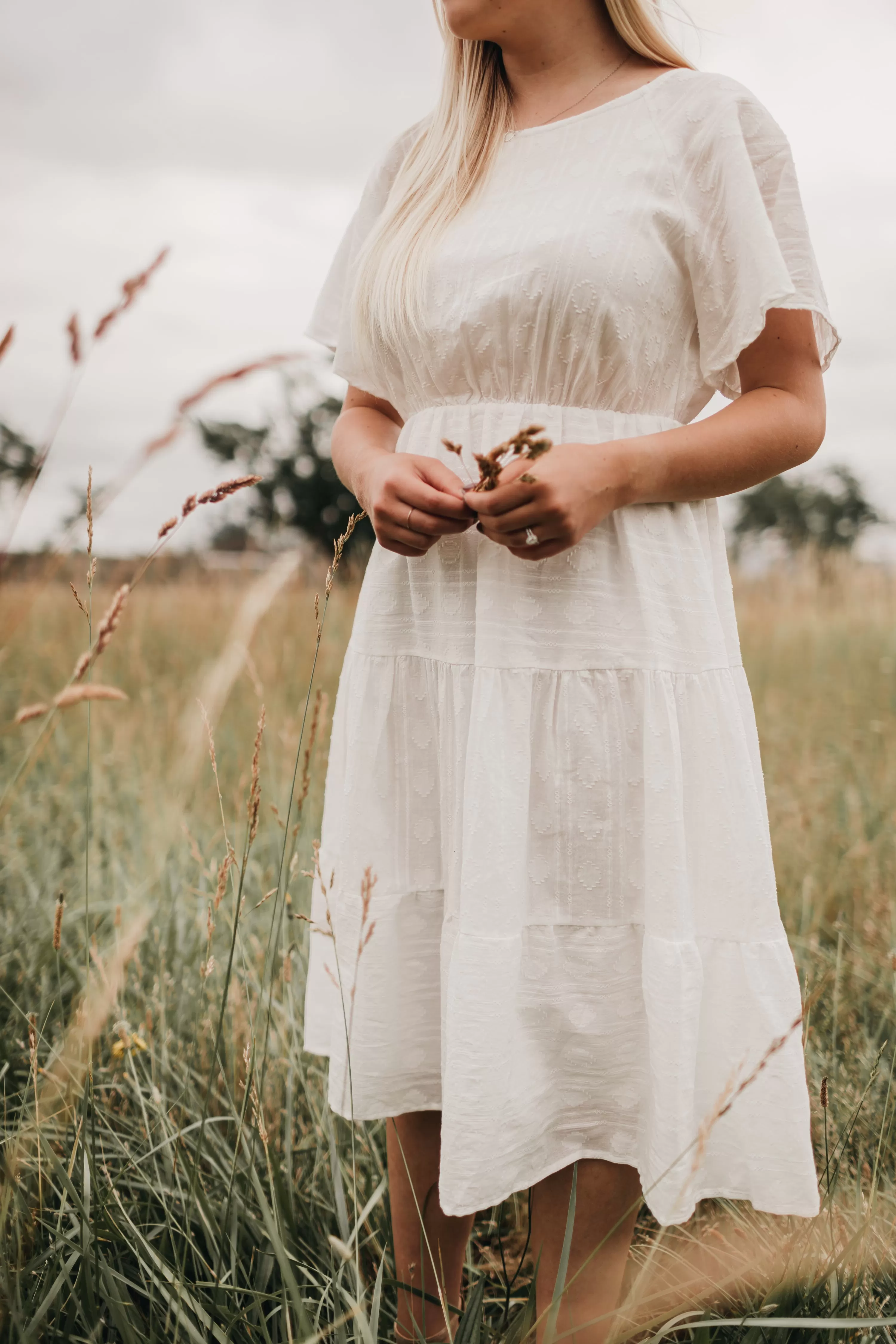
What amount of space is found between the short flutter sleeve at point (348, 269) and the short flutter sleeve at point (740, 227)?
0.43m

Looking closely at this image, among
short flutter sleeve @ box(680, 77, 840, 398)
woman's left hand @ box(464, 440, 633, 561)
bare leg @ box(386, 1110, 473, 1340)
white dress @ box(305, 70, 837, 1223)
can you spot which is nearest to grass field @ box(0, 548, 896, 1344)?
bare leg @ box(386, 1110, 473, 1340)

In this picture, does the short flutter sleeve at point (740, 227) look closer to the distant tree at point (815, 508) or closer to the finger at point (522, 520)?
the finger at point (522, 520)

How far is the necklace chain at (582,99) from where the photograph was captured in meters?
1.01

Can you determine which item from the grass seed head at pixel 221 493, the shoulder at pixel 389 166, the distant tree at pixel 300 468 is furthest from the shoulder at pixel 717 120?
the distant tree at pixel 300 468

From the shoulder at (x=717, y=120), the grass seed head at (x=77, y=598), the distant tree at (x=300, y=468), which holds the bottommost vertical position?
the grass seed head at (x=77, y=598)

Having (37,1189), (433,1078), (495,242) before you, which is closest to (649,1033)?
(433,1078)

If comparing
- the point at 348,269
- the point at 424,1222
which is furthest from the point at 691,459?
the point at 424,1222

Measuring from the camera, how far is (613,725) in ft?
2.96

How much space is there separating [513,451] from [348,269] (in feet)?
2.24

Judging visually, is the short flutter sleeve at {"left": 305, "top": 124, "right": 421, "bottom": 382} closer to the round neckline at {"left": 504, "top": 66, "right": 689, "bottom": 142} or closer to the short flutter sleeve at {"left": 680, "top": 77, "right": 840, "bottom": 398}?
the round neckline at {"left": 504, "top": 66, "right": 689, "bottom": 142}

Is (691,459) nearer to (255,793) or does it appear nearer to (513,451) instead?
(513,451)

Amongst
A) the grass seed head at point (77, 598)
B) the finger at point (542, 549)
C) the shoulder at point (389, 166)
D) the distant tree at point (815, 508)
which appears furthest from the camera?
the distant tree at point (815, 508)

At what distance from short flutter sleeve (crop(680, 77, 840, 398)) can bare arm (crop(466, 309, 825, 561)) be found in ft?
0.12

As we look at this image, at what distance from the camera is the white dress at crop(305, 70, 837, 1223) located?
874 mm
